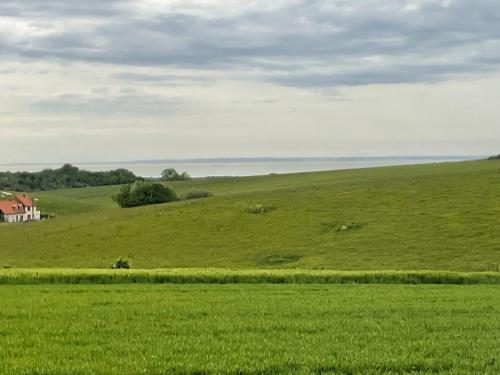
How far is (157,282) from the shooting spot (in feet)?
81.3

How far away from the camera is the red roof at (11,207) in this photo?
117000 mm

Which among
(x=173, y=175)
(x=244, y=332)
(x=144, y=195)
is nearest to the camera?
(x=244, y=332)

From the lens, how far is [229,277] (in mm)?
Result: 25406

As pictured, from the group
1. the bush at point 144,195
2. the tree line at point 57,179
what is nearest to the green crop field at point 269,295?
the bush at point 144,195

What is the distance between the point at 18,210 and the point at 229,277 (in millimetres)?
99707

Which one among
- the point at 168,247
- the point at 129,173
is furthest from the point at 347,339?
the point at 129,173

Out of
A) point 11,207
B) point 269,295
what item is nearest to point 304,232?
point 269,295

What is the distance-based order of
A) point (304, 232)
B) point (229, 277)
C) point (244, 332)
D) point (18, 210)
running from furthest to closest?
point (18, 210)
point (304, 232)
point (229, 277)
point (244, 332)

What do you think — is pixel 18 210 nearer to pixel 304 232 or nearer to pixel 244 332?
pixel 304 232

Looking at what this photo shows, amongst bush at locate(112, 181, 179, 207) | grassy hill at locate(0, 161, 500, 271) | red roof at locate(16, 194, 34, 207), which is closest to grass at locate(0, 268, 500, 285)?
grassy hill at locate(0, 161, 500, 271)

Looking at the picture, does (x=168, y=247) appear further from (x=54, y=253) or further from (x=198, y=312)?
(x=198, y=312)

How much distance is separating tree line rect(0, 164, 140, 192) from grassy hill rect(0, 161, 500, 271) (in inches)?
4374

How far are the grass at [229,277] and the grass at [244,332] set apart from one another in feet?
12.0

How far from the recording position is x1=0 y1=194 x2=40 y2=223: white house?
381 feet
